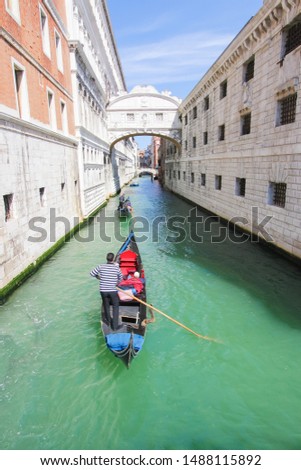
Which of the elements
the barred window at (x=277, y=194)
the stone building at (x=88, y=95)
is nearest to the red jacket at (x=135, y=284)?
the barred window at (x=277, y=194)

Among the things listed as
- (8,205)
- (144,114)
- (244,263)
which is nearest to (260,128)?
(244,263)

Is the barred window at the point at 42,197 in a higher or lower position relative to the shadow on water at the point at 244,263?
higher

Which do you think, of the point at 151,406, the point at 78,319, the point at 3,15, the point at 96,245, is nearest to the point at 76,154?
the point at 96,245

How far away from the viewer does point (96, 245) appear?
38.7 feet

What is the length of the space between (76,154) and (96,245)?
5.70 meters

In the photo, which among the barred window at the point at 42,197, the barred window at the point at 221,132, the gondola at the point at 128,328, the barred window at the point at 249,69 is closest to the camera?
the gondola at the point at 128,328

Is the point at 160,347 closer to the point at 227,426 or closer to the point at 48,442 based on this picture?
the point at 227,426

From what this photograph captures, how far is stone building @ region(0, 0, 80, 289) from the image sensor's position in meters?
7.00

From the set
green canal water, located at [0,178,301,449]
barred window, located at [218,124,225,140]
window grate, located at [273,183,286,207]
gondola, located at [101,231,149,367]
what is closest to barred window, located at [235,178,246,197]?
window grate, located at [273,183,286,207]

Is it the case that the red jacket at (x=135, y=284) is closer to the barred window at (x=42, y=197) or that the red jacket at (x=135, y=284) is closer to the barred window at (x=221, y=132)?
the barred window at (x=42, y=197)

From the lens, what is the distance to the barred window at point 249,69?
11.8 meters

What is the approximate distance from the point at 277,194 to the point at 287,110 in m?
2.66

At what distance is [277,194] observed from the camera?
9.92 m

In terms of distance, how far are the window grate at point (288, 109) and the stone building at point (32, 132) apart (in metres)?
7.79
